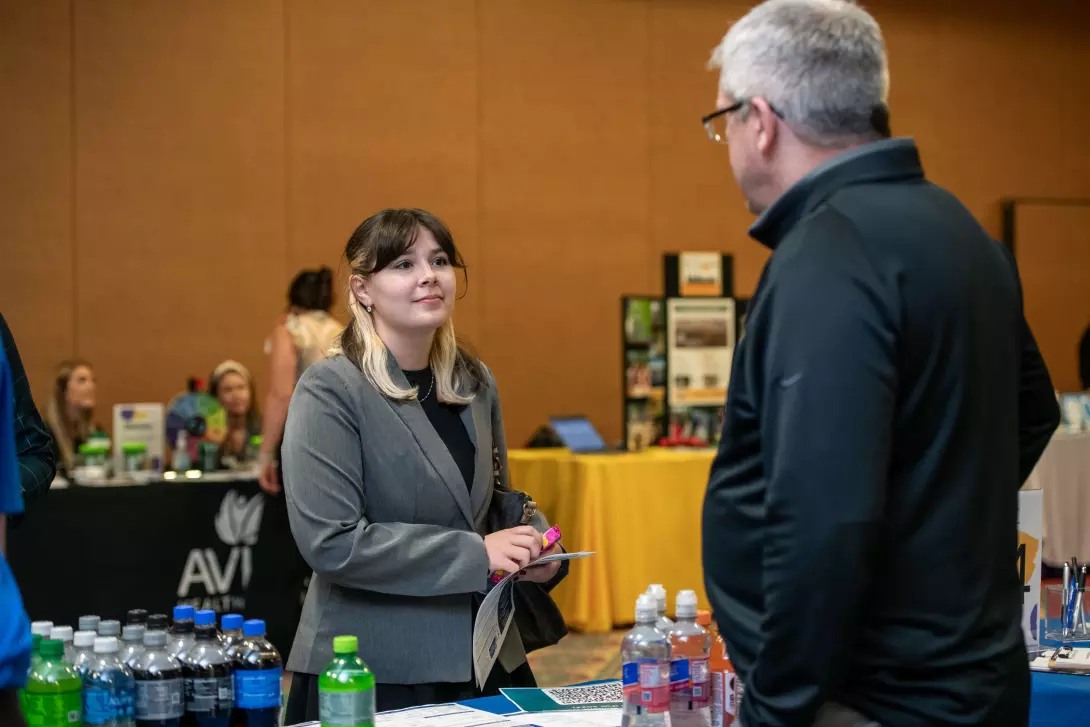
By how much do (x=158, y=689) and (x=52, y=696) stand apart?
0.14 metres

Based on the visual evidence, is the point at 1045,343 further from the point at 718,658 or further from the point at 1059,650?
the point at 718,658

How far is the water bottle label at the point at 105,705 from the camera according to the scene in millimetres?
1638

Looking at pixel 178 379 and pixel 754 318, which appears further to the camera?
pixel 178 379

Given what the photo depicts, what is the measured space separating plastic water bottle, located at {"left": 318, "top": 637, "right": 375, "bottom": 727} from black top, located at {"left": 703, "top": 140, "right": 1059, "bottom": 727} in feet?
1.67

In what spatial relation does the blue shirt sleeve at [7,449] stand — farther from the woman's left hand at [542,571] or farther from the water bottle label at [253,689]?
the woman's left hand at [542,571]

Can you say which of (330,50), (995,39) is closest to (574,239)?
(330,50)

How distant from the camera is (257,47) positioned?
7.64 meters

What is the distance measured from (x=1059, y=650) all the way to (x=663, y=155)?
6.79 meters

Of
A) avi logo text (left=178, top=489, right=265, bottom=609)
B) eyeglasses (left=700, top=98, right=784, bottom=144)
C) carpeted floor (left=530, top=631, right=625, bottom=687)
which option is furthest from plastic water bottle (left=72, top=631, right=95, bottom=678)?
avi logo text (left=178, top=489, right=265, bottom=609)

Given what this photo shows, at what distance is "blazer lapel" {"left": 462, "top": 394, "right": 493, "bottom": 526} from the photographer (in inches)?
87.6

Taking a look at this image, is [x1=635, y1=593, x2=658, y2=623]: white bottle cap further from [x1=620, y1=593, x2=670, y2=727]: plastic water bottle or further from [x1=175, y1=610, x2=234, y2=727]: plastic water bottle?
[x1=175, y1=610, x2=234, y2=727]: plastic water bottle

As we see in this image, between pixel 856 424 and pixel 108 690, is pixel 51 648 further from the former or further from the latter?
pixel 856 424

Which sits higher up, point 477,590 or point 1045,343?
point 1045,343

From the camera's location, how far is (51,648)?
166 cm
